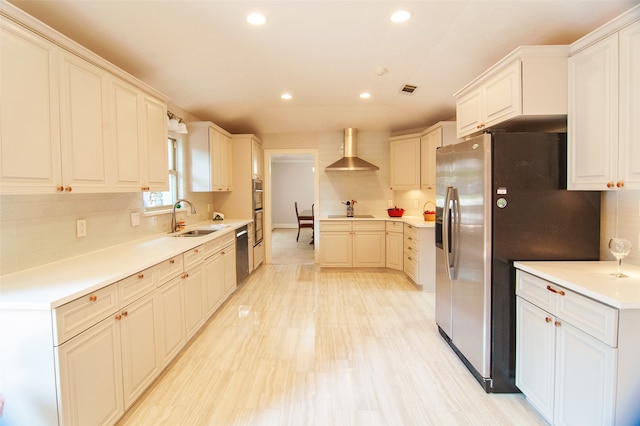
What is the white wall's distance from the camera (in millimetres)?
10914

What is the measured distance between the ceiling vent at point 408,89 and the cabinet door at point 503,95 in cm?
142

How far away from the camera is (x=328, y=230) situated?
514cm

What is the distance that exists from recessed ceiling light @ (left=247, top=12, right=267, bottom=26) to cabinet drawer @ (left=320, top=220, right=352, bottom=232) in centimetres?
325

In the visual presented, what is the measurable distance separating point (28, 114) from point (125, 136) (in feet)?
2.54

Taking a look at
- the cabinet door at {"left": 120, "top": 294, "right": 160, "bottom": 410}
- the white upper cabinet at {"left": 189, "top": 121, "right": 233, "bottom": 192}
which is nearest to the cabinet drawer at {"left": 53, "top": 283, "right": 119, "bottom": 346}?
the cabinet door at {"left": 120, "top": 294, "right": 160, "bottom": 410}

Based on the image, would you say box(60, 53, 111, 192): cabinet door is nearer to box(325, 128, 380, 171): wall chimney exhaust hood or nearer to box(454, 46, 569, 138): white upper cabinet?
box(454, 46, 569, 138): white upper cabinet

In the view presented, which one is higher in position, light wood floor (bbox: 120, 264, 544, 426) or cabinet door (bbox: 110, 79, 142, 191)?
cabinet door (bbox: 110, 79, 142, 191)

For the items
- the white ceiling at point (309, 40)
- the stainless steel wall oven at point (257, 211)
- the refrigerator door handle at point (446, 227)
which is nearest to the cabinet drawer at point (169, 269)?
the white ceiling at point (309, 40)

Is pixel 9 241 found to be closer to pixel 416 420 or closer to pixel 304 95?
pixel 416 420

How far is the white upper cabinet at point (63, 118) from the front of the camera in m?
1.46

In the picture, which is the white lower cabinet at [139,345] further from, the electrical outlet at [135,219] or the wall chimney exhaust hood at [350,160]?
the wall chimney exhaust hood at [350,160]

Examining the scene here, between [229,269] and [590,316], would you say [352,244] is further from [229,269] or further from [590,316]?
[590,316]

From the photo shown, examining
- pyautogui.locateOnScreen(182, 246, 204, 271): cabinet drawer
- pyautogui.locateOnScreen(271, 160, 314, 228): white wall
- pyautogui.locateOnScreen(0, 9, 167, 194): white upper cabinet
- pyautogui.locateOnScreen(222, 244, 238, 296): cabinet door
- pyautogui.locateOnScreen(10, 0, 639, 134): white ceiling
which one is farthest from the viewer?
pyautogui.locateOnScreen(271, 160, 314, 228): white wall

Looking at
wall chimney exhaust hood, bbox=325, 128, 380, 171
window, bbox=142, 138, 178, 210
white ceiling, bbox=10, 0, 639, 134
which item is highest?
white ceiling, bbox=10, 0, 639, 134
